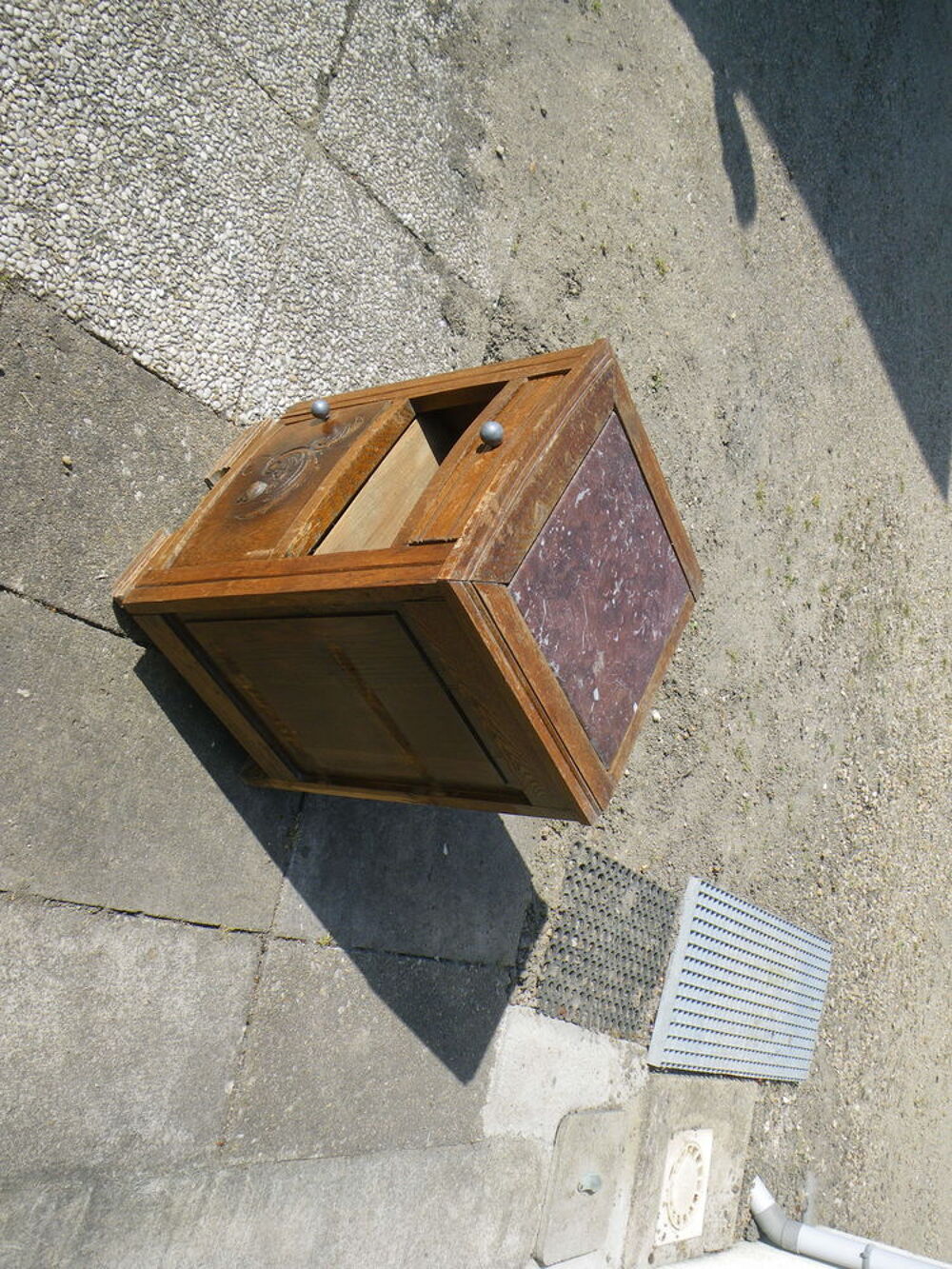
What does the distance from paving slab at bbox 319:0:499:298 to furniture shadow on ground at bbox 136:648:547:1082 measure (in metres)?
1.64

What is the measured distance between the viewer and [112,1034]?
7.41ft

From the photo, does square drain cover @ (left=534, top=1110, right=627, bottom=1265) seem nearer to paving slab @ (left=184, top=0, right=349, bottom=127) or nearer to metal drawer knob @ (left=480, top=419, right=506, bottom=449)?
metal drawer knob @ (left=480, top=419, right=506, bottom=449)

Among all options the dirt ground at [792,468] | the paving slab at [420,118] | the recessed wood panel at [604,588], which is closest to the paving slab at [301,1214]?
the dirt ground at [792,468]

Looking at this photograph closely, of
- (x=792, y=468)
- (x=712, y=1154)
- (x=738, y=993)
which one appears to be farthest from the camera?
(x=792, y=468)

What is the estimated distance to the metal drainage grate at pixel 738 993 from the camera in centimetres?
373

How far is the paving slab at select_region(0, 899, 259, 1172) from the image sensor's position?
6.94 ft

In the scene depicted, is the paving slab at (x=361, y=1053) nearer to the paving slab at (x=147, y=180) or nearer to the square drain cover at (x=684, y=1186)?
the square drain cover at (x=684, y=1186)

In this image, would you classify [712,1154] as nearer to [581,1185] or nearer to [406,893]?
[581,1185]

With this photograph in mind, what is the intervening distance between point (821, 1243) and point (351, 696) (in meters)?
3.31

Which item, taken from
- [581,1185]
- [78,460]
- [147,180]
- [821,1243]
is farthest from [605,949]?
[147,180]

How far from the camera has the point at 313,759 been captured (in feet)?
7.72

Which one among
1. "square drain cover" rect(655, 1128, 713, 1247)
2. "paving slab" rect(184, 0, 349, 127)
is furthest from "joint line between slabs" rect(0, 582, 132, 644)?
"square drain cover" rect(655, 1128, 713, 1247)

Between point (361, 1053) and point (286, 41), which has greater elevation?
point (286, 41)

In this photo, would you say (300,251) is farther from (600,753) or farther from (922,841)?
(922,841)
